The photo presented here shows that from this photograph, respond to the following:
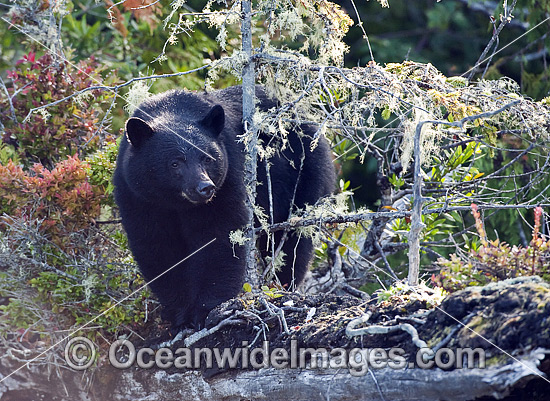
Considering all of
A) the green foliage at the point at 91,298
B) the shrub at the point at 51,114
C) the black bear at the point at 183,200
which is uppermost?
the shrub at the point at 51,114

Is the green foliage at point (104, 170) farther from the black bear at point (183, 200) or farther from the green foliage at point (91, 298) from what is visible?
the green foliage at point (91, 298)

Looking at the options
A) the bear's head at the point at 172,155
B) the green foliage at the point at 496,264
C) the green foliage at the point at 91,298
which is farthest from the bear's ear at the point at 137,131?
the green foliage at the point at 496,264

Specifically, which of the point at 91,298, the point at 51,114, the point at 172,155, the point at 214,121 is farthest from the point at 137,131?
the point at 51,114

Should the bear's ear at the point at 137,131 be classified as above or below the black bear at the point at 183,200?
above

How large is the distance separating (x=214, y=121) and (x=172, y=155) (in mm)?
366

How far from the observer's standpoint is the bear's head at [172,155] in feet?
15.1

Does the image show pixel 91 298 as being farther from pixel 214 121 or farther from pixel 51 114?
pixel 51 114

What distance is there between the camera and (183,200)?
15.2 ft

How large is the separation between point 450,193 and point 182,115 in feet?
6.37

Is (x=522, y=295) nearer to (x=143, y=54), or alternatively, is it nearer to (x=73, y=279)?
(x=73, y=279)

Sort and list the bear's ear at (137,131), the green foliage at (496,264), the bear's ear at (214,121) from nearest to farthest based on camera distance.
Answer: the green foliage at (496,264)
the bear's ear at (137,131)
the bear's ear at (214,121)

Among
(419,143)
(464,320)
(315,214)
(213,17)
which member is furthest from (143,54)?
(464,320)

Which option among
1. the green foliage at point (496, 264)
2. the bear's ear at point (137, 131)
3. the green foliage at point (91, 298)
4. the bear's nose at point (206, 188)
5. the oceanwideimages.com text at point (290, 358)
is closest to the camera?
the oceanwideimages.com text at point (290, 358)

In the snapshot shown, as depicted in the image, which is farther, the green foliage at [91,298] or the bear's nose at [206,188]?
the green foliage at [91,298]
